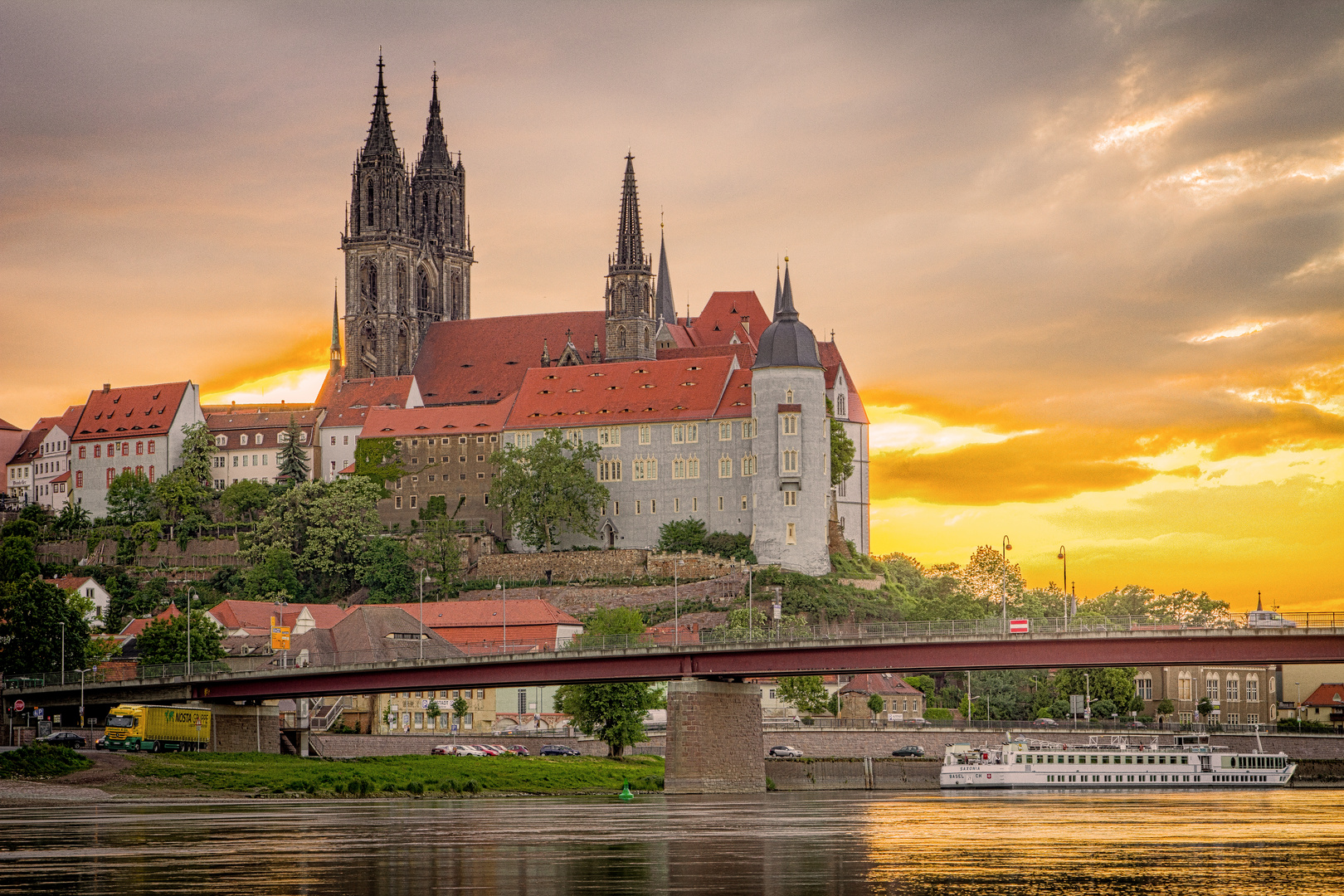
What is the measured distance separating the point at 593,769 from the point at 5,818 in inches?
1747

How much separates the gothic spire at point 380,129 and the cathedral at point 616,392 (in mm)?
189

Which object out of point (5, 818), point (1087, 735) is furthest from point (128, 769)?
point (1087, 735)

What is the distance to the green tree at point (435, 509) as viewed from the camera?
165312 mm

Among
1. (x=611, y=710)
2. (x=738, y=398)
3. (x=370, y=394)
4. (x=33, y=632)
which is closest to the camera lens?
(x=33, y=632)

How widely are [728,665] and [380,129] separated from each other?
11292 cm

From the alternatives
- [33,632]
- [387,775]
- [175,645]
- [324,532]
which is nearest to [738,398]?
[324,532]

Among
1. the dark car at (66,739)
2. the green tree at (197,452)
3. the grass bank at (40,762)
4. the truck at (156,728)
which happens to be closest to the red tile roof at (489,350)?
the green tree at (197,452)

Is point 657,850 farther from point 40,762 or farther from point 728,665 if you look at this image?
point 728,665

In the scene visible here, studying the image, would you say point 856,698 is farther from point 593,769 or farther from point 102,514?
point 102,514

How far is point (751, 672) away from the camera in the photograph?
89.9 meters

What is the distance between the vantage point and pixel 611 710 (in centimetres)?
10550

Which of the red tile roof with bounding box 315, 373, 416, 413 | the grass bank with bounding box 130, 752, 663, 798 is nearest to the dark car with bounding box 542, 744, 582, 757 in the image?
the grass bank with bounding box 130, 752, 663, 798

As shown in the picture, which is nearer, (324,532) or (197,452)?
(324,532)

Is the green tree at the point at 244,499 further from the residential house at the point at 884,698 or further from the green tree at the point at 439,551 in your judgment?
the residential house at the point at 884,698
